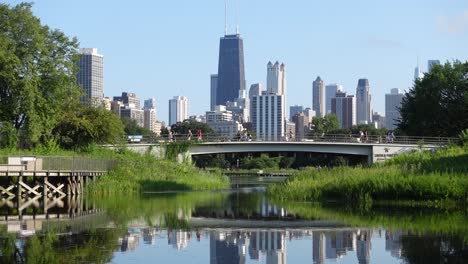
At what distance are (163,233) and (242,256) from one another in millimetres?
5753

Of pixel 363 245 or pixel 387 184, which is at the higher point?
pixel 387 184

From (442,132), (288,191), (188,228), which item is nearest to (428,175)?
(288,191)

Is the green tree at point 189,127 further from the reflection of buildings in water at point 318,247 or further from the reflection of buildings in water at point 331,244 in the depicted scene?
the reflection of buildings in water at point 318,247

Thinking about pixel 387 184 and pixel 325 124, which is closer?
pixel 387 184

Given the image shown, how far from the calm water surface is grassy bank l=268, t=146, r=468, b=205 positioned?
305cm

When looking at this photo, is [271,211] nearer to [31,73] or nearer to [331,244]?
[331,244]

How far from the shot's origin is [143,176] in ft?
189

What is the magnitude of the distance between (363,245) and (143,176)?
37.5 m

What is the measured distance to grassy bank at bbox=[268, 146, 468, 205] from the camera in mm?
35625

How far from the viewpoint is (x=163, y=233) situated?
2473 centimetres

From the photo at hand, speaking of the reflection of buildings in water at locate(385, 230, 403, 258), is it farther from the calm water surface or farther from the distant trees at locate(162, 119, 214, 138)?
the distant trees at locate(162, 119, 214, 138)

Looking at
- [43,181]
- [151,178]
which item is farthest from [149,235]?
[151,178]

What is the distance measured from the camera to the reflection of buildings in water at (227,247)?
18984 millimetres

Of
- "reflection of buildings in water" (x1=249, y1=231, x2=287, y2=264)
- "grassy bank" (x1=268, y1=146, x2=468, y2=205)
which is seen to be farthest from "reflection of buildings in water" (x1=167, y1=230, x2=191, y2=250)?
"grassy bank" (x1=268, y1=146, x2=468, y2=205)
